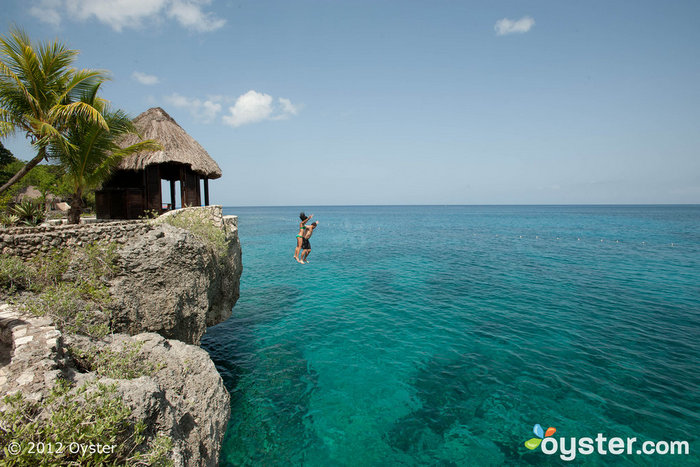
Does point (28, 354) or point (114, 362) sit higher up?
point (28, 354)

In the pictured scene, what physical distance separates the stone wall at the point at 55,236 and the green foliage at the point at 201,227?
1.71 meters

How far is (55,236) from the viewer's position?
7.56m

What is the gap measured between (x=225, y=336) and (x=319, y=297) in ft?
20.2

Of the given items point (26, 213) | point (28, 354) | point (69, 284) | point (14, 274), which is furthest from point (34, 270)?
point (26, 213)

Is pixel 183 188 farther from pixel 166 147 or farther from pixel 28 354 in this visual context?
pixel 28 354

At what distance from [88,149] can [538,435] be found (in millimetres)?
15781

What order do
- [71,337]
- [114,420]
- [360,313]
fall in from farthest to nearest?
[360,313]
[71,337]
[114,420]

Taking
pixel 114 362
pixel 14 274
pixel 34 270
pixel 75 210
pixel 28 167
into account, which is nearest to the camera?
pixel 114 362

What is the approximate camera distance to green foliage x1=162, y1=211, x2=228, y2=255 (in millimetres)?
10094

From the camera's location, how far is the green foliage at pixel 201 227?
10094mm

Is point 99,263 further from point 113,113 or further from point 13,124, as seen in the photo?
point 113,113

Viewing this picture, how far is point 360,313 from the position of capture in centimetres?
1535

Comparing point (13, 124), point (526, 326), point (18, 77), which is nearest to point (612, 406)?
point (526, 326)

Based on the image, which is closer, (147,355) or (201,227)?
(147,355)
